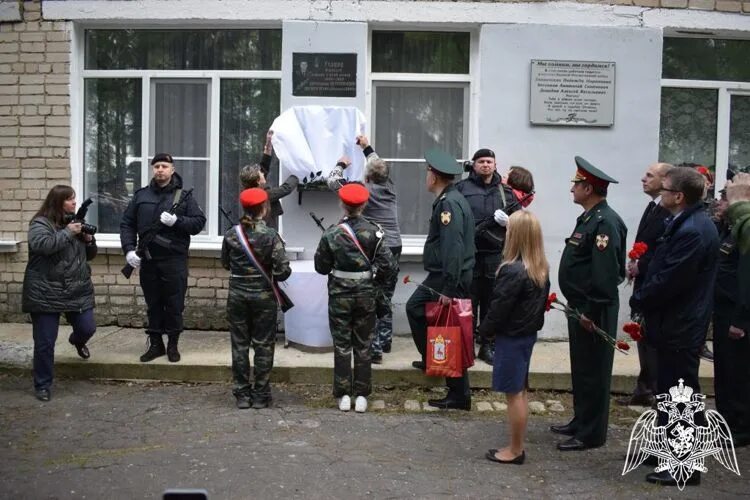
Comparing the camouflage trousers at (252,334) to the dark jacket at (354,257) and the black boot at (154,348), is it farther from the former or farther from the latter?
the black boot at (154,348)

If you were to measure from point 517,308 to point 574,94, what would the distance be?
3774 millimetres

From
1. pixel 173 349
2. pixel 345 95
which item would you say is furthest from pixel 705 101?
pixel 173 349

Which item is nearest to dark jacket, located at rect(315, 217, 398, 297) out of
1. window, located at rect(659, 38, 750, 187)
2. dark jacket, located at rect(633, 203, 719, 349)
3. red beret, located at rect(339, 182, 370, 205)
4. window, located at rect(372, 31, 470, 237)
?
red beret, located at rect(339, 182, 370, 205)

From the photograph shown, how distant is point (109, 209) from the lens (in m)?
9.09

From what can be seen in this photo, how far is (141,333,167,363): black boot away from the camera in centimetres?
753

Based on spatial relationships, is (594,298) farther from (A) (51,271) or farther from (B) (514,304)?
(A) (51,271)

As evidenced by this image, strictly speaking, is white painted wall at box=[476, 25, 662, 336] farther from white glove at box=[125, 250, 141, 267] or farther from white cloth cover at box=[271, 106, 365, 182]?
white glove at box=[125, 250, 141, 267]

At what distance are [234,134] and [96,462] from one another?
4.42m

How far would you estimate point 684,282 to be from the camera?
16.8 feet

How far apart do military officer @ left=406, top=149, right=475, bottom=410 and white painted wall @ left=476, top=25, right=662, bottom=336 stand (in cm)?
186

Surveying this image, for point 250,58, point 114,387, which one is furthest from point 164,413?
point 250,58

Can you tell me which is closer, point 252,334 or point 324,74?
point 252,334

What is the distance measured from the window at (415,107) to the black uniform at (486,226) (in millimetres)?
1229

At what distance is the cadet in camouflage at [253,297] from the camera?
651 centimetres
